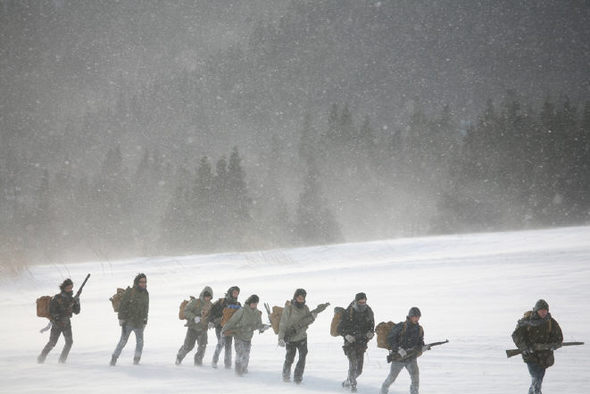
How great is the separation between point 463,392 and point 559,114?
44412 mm

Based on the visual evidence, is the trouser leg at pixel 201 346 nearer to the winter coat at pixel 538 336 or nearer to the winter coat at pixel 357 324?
the winter coat at pixel 357 324

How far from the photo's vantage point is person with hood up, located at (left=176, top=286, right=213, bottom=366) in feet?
37.8

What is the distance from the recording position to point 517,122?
47719mm

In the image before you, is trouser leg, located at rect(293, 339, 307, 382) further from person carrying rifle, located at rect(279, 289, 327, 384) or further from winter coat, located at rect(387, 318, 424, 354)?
winter coat, located at rect(387, 318, 424, 354)

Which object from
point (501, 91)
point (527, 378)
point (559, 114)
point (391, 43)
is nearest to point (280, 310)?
point (527, 378)

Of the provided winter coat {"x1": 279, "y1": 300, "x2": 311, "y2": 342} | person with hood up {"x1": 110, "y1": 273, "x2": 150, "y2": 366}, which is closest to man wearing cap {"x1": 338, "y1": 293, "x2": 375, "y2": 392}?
winter coat {"x1": 279, "y1": 300, "x2": 311, "y2": 342}

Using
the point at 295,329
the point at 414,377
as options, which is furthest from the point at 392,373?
the point at 295,329

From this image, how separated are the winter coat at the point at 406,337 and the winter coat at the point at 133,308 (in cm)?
574

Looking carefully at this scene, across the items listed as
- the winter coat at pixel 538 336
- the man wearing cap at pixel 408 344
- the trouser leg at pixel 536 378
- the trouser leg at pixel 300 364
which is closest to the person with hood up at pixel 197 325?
the trouser leg at pixel 300 364

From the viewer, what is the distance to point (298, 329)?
9773 mm

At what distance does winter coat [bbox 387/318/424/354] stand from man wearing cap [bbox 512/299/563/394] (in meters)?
1.50

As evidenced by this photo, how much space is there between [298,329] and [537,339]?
4197 mm

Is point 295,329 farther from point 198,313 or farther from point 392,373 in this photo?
point 198,313

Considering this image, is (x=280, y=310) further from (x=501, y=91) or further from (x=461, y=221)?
(x=501, y=91)
